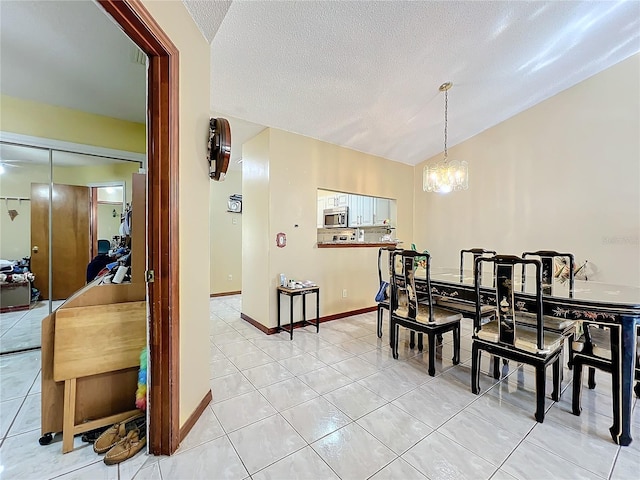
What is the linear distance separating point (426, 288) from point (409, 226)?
273cm

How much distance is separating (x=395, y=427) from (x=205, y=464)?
112 cm

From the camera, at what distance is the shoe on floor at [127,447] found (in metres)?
1.39

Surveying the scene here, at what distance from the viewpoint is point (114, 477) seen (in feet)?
4.30

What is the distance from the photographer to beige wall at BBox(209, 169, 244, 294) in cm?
543

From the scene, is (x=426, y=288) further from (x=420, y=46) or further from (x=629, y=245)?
(x=629, y=245)

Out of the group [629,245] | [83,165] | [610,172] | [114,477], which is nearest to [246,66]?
[83,165]

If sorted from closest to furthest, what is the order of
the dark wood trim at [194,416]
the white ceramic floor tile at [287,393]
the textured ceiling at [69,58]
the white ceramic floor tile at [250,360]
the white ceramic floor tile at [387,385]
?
the dark wood trim at [194,416] → the textured ceiling at [69,58] → the white ceramic floor tile at [287,393] → the white ceramic floor tile at [387,385] → the white ceramic floor tile at [250,360]

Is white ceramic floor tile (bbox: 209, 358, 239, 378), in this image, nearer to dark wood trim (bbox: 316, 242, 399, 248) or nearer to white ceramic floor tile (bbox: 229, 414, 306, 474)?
white ceramic floor tile (bbox: 229, 414, 306, 474)

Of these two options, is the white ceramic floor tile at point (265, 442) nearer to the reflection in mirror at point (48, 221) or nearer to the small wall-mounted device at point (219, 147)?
the small wall-mounted device at point (219, 147)

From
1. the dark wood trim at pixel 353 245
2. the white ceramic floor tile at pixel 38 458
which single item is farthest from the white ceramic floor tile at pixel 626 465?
the dark wood trim at pixel 353 245

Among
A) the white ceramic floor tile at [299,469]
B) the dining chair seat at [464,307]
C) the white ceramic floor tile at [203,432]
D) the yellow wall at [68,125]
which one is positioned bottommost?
the white ceramic floor tile at [299,469]

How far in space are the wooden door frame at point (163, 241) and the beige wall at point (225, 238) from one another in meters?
4.13

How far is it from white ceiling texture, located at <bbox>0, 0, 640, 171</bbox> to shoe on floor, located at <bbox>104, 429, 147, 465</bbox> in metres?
2.44

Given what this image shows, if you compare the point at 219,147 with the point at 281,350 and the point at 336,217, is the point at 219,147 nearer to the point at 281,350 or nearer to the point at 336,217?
the point at 281,350
